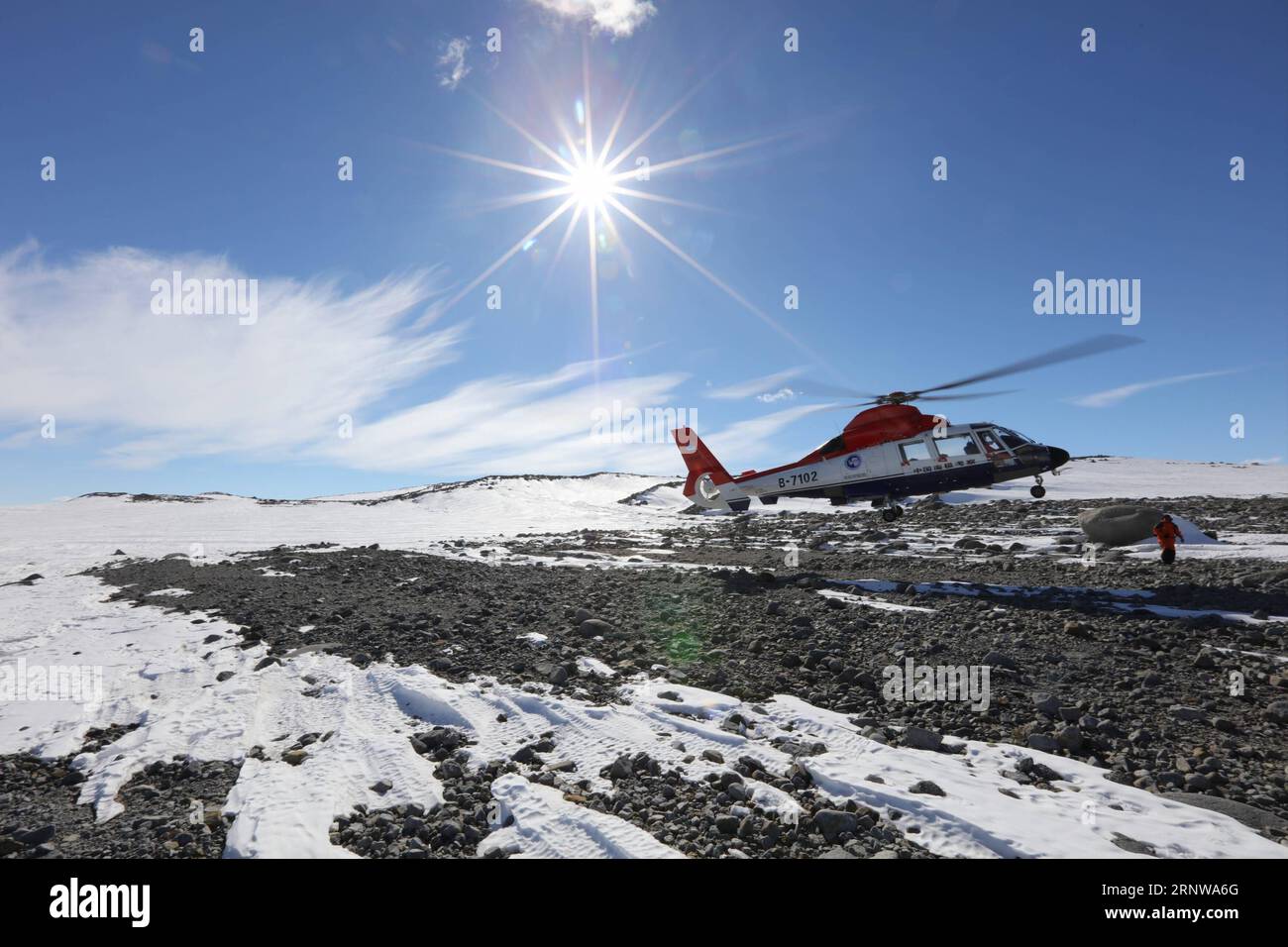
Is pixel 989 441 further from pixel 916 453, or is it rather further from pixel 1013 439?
pixel 916 453

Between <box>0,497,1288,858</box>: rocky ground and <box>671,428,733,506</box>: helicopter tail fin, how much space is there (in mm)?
5633

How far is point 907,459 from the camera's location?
63.6 ft

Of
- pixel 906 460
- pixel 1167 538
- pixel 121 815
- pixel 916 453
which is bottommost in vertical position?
pixel 121 815

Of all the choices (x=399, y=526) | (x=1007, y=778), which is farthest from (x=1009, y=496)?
(x=399, y=526)

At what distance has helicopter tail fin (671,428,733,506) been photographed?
82.7 feet

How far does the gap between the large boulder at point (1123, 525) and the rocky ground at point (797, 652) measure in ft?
3.72

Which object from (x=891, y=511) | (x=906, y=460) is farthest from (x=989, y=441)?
(x=891, y=511)

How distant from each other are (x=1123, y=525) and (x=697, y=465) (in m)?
15.1

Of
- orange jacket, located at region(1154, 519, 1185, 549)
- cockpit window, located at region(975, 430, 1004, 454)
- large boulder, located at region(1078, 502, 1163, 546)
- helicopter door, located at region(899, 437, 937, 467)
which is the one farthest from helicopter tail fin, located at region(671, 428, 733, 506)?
orange jacket, located at region(1154, 519, 1185, 549)

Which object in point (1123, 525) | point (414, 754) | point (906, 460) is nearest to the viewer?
point (414, 754)

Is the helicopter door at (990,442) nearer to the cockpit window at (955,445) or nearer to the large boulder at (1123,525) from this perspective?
the cockpit window at (955,445)

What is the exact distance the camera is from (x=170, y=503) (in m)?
49.8

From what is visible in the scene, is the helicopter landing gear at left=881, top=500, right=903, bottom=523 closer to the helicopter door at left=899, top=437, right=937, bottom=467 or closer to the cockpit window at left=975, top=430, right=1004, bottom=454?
the helicopter door at left=899, top=437, right=937, bottom=467
